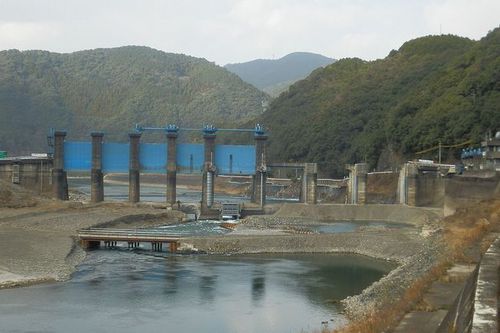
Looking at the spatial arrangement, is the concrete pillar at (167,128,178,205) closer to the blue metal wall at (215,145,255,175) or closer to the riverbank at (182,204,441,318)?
the blue metal wall at (215,145,255,175)

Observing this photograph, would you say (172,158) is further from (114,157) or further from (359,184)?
(359,184)

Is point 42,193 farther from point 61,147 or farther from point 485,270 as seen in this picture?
point 485,270

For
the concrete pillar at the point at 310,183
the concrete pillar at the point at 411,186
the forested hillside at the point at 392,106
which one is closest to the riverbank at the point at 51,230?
the concrete pillar at the point at 310,183

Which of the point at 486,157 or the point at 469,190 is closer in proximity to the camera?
the point at 469,190

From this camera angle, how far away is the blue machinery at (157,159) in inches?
2965

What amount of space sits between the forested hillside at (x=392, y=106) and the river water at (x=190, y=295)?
168 ft

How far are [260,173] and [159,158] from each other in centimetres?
1096

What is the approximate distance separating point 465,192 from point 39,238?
33918 millimetres

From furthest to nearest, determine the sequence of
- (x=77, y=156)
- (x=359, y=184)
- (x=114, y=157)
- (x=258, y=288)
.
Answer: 1. (x=359, y=184)
2. (x=114, y=157)
3. (x=77, y=156)
4. (x=258, y=288)

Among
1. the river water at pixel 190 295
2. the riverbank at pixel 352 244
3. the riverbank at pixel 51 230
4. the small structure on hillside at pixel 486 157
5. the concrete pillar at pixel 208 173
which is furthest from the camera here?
the small structure on hillside at pixel 486 157

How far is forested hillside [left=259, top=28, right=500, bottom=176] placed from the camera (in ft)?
304

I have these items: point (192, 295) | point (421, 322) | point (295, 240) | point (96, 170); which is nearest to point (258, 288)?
point (192, 295)

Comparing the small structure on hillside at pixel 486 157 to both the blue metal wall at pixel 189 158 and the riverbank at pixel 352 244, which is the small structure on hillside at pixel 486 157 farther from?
the blue metal wall at pixel 189 158

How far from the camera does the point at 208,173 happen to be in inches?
2896
